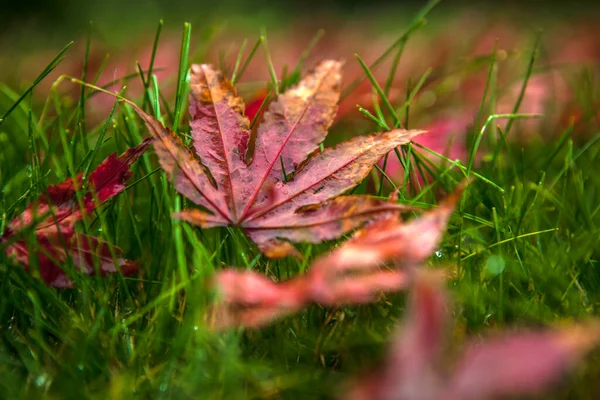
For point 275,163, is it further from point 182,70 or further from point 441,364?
point 441,364

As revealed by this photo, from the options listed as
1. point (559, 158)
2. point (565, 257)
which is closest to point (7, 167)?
point (565, 257)

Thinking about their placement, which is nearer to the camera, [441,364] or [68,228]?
[441,364]

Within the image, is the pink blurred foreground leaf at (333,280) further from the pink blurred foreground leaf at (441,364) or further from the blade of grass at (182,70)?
the blade of grass at (182,70)

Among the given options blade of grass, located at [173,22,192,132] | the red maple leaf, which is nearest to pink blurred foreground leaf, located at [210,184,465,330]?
the red maple leaf

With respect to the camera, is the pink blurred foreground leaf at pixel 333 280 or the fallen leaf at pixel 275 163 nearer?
the pink blurred foreground leaf at pixel 333 280

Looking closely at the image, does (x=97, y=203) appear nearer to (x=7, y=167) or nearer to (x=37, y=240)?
(x=37, y=240)

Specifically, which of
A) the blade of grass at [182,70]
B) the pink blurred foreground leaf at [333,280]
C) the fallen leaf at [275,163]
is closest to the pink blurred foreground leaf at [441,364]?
the pink blurred foreground leaf at [333,280]

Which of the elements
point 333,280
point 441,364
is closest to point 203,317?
point 333,280
